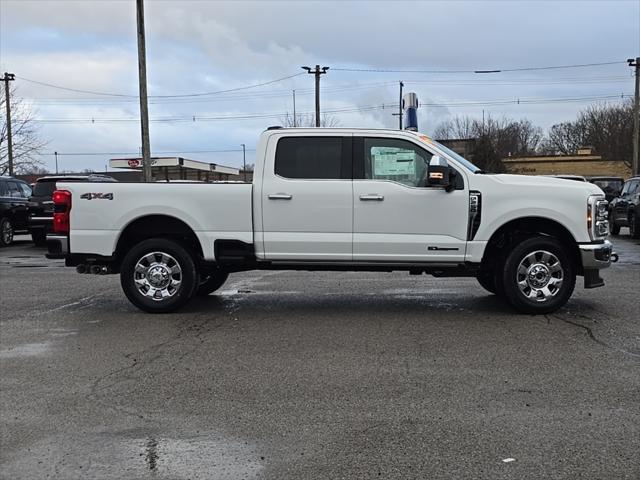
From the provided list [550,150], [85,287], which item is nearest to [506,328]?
[85,287]

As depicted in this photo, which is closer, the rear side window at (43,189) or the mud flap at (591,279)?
the mud flap at (591,279)

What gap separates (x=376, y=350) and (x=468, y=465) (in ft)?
7.81

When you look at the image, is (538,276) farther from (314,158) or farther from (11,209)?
(11,209)

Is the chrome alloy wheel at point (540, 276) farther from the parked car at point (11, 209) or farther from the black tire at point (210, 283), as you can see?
the parked car at point (11, 209)

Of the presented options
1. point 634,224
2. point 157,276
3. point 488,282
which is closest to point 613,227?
point 634,224

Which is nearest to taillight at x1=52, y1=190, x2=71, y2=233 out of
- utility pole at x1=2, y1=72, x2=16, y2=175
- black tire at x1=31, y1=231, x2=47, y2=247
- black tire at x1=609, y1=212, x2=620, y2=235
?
black tire at x1=31, y1=231, x2=47, y2=247

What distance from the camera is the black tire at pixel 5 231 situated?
17013 mm

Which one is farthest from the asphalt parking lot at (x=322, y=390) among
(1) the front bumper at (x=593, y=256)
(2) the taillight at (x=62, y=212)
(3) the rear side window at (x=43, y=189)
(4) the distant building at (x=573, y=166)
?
(4) the distant building at (x=573, y=166)

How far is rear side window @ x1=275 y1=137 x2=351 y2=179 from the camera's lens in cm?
A: 728

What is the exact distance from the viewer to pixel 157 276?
744 centimetres

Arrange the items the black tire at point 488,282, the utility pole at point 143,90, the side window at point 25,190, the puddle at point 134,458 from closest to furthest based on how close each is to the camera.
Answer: the puddle at point 134,458 → the black tire at point 488,282 → the side window at point 25,190 → the utility pole at point 143,90

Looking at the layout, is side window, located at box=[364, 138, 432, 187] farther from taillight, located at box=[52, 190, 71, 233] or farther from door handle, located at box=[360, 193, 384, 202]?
taillight, located at box=[52, 190, 71, 233]

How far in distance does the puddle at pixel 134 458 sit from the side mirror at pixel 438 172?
4.02 metres

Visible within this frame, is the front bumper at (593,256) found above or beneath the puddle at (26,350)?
above
